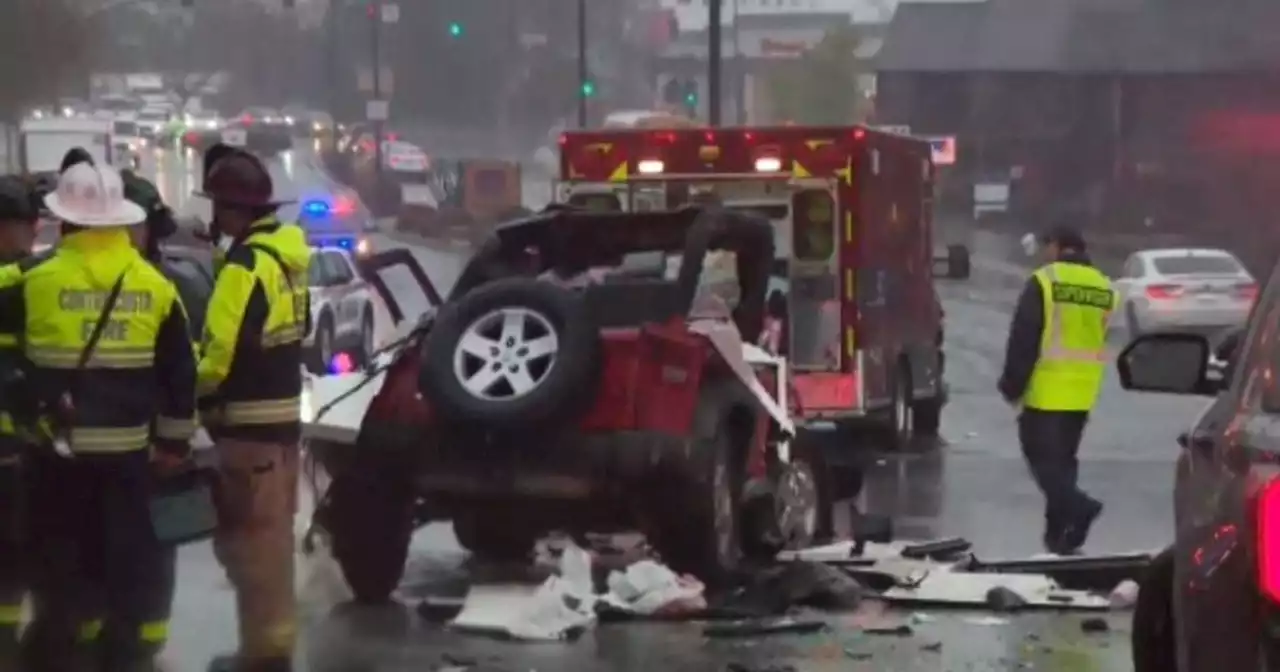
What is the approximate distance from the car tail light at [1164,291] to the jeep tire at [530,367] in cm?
2461

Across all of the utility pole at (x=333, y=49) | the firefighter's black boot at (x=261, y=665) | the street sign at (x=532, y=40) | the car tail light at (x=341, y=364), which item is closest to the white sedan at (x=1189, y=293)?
the car tail light at (x=341, y=364)

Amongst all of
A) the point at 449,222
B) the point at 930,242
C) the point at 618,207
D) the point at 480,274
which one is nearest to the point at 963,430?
the point at 930,242

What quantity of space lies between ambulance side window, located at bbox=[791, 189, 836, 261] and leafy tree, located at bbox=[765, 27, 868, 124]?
61658mm

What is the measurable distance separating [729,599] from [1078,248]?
3327mm

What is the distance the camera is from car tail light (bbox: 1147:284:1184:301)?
3422 centimetres

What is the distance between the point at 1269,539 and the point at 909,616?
6.36 meters

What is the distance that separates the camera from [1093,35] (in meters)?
65.2

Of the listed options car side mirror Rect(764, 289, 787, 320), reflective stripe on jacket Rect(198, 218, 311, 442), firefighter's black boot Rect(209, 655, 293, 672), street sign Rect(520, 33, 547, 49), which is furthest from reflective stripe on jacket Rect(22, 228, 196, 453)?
street sign Rect(520, 33, 547, 49)

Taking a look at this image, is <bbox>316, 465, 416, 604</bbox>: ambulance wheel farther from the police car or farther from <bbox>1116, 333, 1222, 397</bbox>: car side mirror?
the police car

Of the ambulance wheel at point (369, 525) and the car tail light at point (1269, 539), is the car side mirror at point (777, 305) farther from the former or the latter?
the car tail light at point (1269, 539)

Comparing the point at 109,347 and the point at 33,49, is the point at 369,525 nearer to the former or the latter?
the point at 109,347

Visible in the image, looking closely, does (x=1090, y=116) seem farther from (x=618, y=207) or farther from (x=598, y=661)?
(x=598, y=661)

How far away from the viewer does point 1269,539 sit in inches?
176

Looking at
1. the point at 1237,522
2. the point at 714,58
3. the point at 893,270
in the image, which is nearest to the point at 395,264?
the point at 893,270
